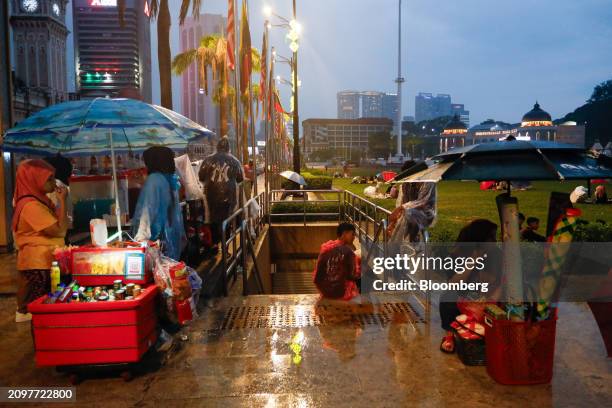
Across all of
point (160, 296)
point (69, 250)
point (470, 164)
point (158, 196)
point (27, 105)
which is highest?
point (27, 105)

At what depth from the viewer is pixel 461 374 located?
4250 millimetres

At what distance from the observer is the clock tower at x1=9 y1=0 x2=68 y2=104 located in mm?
106938

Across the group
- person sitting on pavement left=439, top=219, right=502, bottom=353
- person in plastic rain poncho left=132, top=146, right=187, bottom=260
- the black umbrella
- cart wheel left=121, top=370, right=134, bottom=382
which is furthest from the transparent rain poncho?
cart wheel left=121, top=370, right=134, bottom=382

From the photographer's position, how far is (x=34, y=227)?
497 cm

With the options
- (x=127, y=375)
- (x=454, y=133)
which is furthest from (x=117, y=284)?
(x=454, y=133)

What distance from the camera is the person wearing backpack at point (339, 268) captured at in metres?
6.21

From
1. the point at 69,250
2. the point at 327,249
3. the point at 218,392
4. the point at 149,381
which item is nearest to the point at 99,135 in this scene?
the point at 69,250

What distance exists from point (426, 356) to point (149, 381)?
2454mm

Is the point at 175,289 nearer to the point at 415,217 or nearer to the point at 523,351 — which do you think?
the point at 523,351

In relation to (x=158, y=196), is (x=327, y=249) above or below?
below

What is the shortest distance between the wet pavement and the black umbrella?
169 centimetres

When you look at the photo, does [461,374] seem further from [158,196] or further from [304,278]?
[304,278]

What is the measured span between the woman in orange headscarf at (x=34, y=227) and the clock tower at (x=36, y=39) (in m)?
113

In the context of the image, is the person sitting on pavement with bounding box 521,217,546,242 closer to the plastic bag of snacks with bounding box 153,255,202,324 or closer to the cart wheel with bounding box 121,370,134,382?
the plastic bag of snacks with bounding box 153,255,202,324
